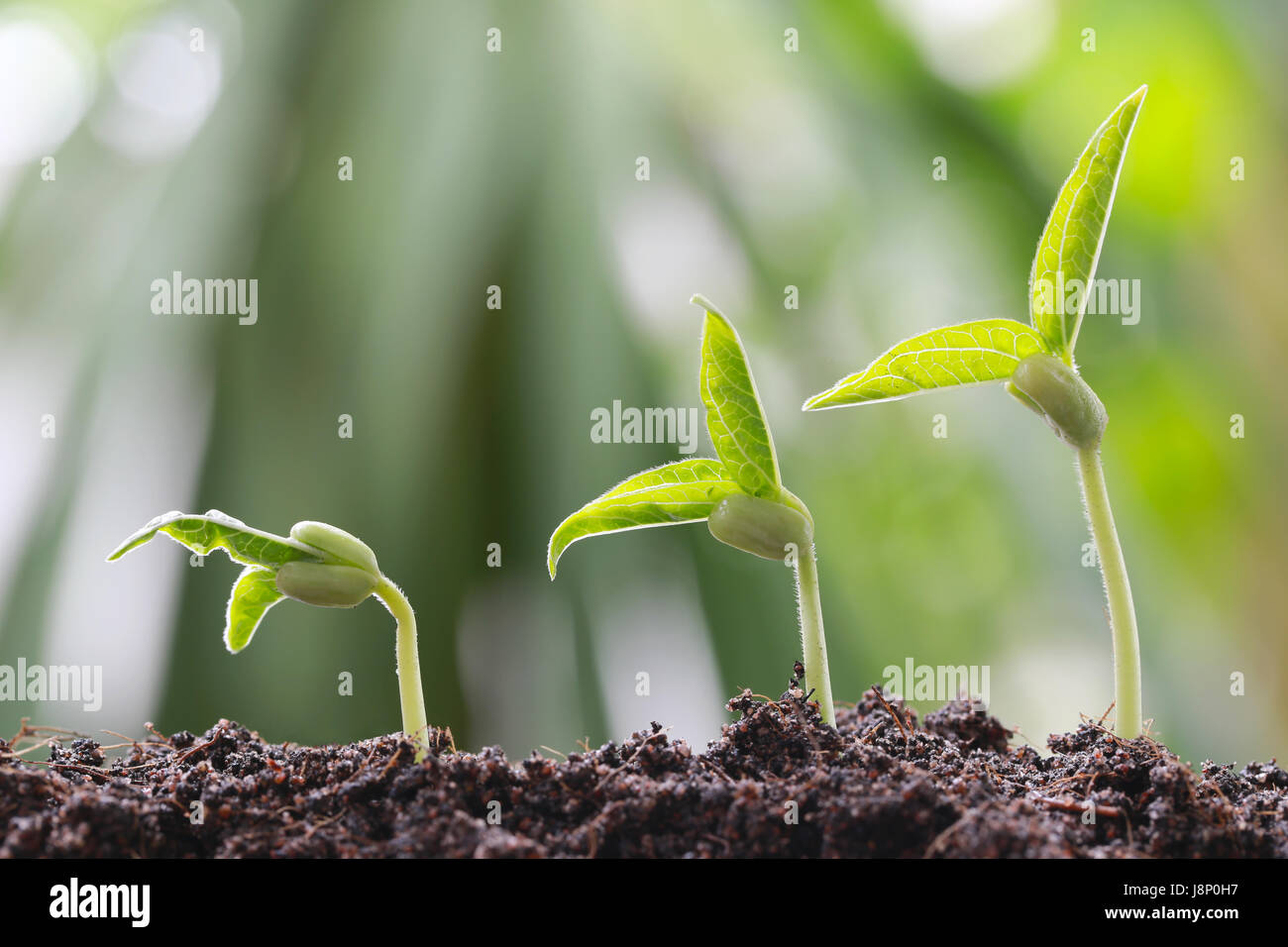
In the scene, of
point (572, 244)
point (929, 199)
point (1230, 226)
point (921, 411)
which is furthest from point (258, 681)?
point (1230, 226)

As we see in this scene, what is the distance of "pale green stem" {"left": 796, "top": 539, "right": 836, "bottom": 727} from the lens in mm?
388

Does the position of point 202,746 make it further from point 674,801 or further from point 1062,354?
point 1062,354

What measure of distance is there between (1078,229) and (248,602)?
37cm

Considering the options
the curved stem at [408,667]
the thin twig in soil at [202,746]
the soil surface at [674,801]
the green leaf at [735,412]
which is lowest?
the soil surface at [674,801]

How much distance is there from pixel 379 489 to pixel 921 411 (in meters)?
0.83

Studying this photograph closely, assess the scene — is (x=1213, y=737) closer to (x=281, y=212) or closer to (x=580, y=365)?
(x=580, y=365)

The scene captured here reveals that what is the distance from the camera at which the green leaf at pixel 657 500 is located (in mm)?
378

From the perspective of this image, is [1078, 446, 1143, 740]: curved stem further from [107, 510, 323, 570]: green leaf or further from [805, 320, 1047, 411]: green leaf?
[107, 510, 323, 570]: green leaf

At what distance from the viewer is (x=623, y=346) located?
1376mm

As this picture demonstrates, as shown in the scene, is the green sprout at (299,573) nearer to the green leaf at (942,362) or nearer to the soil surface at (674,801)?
the soil surface at (674,801)

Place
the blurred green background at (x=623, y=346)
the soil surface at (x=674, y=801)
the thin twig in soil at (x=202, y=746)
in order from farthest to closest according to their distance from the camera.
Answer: the blurred green background at (x=623, y=346)
the thin twig in soil at (x=202, y=746)
the soil surface at (x=674, y=801)

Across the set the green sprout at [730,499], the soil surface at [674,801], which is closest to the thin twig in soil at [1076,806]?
the soil surface at [674,801]

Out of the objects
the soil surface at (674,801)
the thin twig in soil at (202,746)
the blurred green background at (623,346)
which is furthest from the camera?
Result: the blurred green background at (623,346)

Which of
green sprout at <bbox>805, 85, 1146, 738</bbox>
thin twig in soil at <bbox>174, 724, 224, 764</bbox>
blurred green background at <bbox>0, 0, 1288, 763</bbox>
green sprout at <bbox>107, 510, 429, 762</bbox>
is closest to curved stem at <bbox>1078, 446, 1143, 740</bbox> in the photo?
green sprout at <bbox>805, 85, 1146, 738</bbox>
